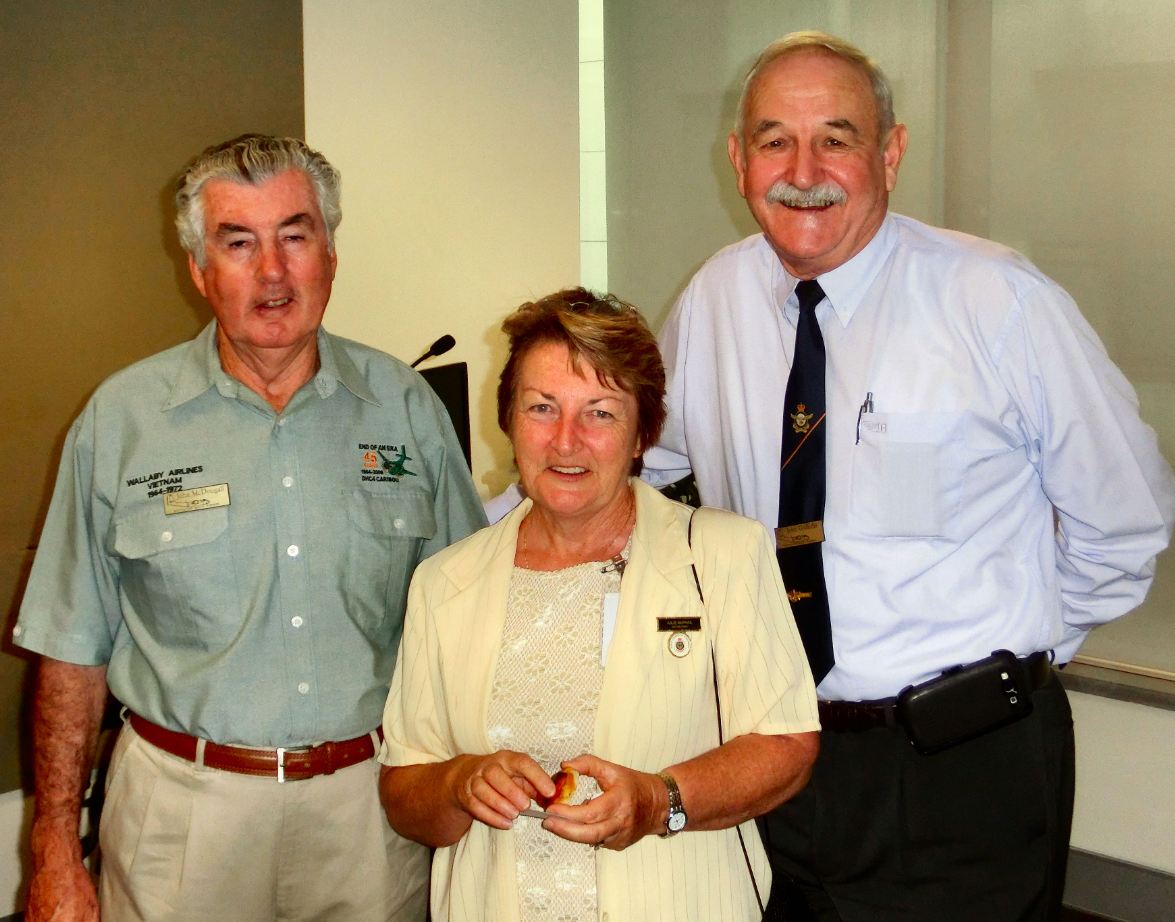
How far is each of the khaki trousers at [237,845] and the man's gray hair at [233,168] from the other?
84 centimetres

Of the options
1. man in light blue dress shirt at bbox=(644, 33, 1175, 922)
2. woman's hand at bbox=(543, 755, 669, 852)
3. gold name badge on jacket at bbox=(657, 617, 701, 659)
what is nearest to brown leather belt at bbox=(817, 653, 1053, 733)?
man in light blue dress shirt at bbox=(644, 33, 1175, 922)

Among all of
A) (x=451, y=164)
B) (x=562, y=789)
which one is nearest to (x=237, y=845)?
(x=562, y=789)

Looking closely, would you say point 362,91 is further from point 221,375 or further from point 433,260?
point 221,375

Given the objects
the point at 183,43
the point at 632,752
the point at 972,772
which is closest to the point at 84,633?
the point at 632,752

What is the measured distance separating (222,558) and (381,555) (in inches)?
10.2

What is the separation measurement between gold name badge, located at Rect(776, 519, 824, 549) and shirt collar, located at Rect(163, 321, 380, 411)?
0.75 m

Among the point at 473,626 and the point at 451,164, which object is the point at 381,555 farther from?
the point at 451,164

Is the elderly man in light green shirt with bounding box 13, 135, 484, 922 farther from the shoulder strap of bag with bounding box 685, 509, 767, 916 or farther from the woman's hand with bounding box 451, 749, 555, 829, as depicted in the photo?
the shoulder strap of bag with bounding box 685, 509, 767, 916

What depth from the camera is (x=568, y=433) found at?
5.72 feet

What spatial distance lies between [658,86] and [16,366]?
2.88 meters

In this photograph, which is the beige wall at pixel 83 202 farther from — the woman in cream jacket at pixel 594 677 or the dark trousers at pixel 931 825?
the dark trousers at pixel 931 825

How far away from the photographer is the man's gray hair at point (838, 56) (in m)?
2.07

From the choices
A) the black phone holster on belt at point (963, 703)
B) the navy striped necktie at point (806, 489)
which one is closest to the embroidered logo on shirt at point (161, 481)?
the navy striped necktie at point (806, 489)

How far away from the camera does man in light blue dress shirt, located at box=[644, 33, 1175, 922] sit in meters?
1.96
